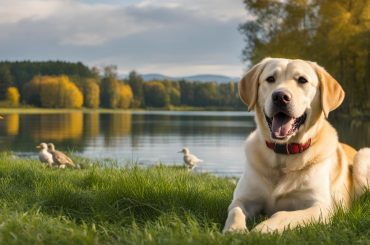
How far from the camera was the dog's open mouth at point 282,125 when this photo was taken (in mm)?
5242

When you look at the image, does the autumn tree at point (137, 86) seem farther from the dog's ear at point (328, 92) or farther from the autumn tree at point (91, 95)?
the dog's ear at point (328, 92)

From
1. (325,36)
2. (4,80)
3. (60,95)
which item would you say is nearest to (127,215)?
(325,36)

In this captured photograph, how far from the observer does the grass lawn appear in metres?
3.89

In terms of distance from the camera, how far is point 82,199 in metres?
5.80

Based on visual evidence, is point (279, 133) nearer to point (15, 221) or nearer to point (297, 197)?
point (297, 197)

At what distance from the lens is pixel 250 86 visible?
18.7 feet

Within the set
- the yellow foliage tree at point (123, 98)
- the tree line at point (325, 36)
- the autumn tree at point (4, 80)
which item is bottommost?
the yellow foliage tree at point (123, 98)

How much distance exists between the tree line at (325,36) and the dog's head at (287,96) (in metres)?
34.9

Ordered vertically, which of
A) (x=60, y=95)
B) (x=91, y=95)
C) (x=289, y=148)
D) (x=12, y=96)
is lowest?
(x=12, y=96)

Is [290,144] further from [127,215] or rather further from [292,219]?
→ [127,215]

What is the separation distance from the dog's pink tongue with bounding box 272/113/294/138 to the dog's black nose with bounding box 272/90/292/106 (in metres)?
0.21

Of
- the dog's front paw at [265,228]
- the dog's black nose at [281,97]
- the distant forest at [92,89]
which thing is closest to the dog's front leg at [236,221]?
the dog's front paw at [265,228]

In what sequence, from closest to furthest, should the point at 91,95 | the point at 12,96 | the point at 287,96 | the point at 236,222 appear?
the point at 236,222 → the point at 287,96 → the point at 12,96 → the point at 91,95

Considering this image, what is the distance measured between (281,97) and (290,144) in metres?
0.58
